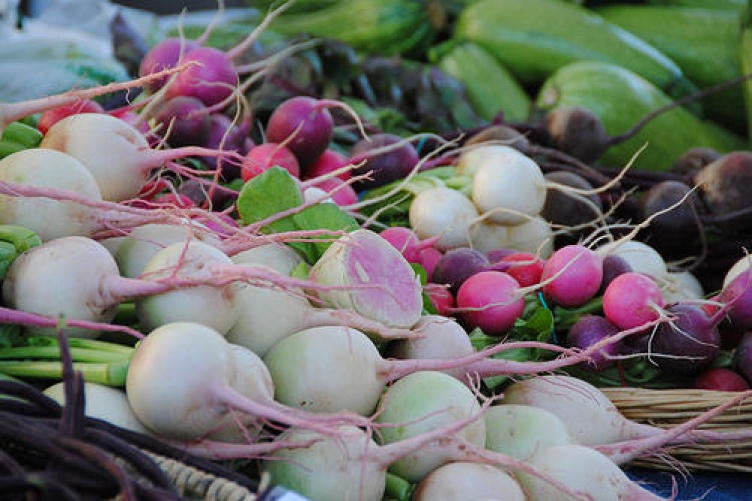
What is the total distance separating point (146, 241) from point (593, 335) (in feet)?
3.04

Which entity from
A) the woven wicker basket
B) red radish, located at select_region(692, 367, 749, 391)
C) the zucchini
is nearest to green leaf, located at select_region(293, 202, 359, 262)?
the woven wicker basket

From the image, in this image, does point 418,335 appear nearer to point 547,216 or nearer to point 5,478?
point 5,478

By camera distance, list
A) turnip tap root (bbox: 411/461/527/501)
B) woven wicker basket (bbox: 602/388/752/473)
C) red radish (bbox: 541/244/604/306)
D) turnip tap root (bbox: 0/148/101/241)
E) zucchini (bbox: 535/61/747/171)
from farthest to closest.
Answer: zucchini (bbox: 535/61/747/171) < red radish (bbox: 541/244/604/306) < woven wicker basket (bbox: 602/388/752/473) < turnip tap root (bbox: 0/148/101/241) < turnip tap root (bbox: 411/461/527/501)

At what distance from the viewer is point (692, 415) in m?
1.69

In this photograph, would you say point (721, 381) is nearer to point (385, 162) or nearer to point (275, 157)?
point (385, 162)

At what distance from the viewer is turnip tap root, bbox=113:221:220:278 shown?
1.35 m

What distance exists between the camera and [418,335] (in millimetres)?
1439

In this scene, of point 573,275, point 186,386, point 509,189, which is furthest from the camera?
point 509,189

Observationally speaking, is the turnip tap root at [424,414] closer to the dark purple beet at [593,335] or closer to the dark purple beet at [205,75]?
the dark purple beet at [593,335]

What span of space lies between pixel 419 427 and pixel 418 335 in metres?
0.21

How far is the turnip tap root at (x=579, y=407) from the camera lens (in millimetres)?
1540

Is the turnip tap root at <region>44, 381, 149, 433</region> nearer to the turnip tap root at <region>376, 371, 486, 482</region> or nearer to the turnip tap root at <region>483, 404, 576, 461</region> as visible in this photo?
the turnip tap root at <region>376, 371, 486, 482</region>

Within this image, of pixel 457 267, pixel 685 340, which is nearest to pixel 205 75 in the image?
pixel 457 267

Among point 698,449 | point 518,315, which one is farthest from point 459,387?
point 698,449
